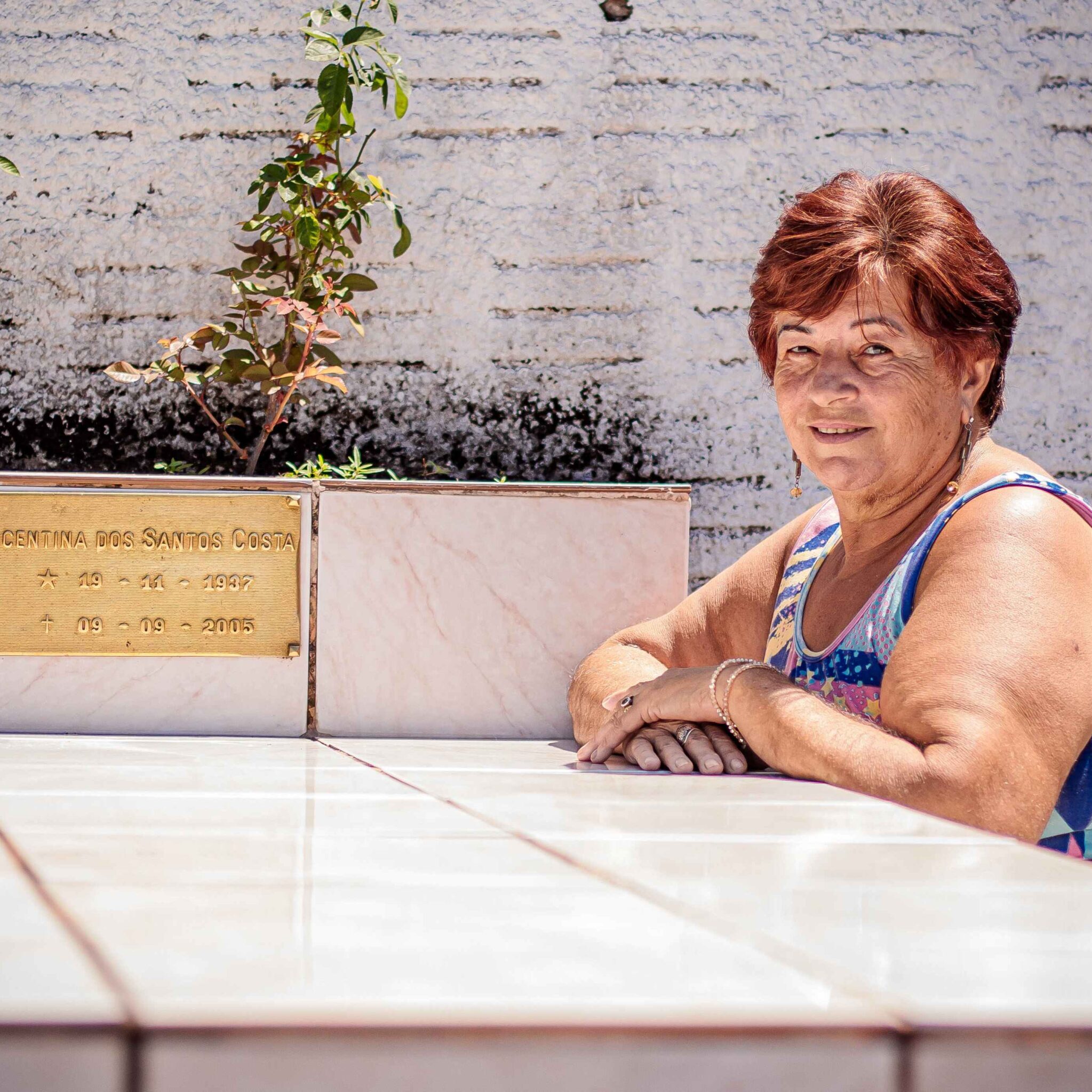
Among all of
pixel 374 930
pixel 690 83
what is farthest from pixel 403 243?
pixel 374 930

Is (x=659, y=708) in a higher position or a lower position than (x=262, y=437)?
lower

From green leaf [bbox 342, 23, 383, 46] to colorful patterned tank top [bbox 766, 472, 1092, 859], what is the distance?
1.53 meters

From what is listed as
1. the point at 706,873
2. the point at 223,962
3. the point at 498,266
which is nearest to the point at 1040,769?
the point at 706,873

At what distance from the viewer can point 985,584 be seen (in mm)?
1665

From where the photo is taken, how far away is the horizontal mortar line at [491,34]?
3113 millimetres

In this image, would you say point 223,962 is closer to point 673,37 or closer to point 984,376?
point 984,376

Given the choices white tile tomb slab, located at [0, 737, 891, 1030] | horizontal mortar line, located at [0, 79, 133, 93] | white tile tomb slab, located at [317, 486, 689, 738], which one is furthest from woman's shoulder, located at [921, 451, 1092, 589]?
horizontal mortar line, located at [0, 79, 133, 93]

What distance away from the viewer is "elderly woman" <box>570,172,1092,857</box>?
1577 millimetres

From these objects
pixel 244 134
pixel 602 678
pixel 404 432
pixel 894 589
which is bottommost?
pixel 602 678

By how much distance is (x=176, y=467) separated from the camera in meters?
2.99

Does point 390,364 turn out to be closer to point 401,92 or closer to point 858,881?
point 401,92

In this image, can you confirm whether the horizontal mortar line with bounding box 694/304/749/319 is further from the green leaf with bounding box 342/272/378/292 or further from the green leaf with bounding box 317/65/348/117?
the green leaf with bounding box 317/65/348/117

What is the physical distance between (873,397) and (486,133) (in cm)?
151

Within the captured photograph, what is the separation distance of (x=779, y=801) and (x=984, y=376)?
101cm
